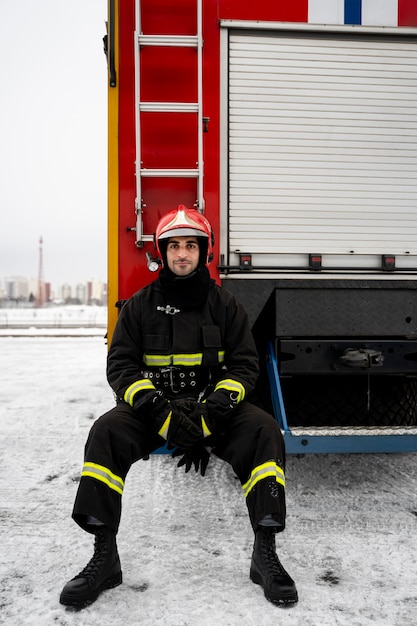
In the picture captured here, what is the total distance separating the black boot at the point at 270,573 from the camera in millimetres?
1865

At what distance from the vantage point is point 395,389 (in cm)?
317

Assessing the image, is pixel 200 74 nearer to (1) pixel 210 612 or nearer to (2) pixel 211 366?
(2) pixel 211 366

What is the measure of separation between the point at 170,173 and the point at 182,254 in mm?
547

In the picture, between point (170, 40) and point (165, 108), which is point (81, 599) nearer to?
point (165, 108)

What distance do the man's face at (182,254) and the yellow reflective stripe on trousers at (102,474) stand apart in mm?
991

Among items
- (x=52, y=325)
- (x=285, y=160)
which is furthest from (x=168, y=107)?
(x=52, y=325)

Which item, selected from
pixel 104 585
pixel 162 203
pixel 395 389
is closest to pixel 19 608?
pixel 104 585

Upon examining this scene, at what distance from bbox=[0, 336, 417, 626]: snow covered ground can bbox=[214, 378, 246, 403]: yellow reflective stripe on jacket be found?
2.36 feet

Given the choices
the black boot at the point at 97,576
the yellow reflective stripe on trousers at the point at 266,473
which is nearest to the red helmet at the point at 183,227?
the yellow reflective stripe on trousers at the point at 266,473

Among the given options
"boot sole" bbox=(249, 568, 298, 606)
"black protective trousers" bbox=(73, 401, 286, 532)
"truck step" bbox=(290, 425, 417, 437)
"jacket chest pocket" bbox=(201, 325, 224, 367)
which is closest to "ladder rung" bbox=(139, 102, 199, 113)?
"jacket chest pocket" bbox=(201, 325, 224, 367)

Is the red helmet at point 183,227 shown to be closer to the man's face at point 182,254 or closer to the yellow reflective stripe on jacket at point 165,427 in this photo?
the man's face at point 182,254

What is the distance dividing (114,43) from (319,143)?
126cm

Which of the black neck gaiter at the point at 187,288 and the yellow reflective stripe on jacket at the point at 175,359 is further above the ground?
the black neck gaiter at the point at 187,288

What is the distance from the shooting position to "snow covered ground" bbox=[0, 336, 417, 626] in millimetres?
1819
